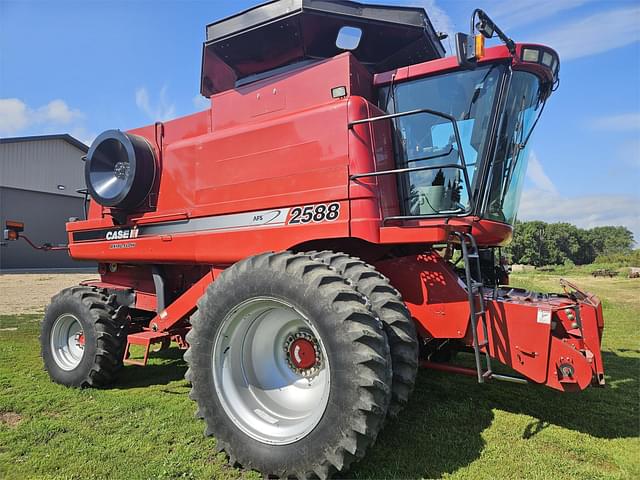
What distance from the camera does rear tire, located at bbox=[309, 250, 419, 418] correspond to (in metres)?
3.17

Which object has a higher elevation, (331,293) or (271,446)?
(331,293)

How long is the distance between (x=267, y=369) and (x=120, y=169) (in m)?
3.10

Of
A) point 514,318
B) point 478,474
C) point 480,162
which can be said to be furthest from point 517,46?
point 478,474

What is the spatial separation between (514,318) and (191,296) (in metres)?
3.10

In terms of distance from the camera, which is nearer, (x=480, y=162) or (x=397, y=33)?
(x=480, y=162)

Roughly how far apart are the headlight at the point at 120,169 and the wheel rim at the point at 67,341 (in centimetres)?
159

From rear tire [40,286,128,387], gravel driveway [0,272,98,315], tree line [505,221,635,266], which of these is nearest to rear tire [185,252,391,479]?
rear tire [40,286,128,387]

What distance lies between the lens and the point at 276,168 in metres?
4.11

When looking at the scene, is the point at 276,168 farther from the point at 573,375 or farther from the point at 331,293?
the point at 573,375

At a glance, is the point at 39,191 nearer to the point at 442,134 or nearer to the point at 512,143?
the point at 442,134

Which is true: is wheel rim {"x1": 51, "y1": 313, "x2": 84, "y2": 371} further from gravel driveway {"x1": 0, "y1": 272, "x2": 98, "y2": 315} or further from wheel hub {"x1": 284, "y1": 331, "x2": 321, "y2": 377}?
gravel driveway {"x1": 0, "y1": 272, "x2": 98, "y2": 315}

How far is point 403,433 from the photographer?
3.71m

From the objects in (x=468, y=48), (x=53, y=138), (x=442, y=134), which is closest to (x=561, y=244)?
(x=53, y=138)

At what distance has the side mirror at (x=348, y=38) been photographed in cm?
430
